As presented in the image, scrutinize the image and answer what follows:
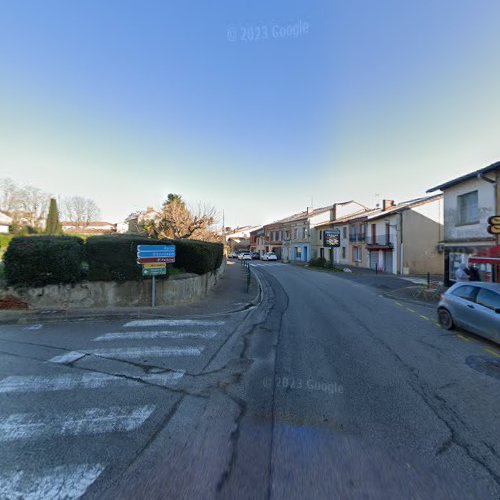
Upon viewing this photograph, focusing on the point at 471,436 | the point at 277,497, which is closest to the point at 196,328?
the point at 277,497

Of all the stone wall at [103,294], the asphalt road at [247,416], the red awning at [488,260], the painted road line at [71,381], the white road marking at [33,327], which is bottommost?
the asphalt road at [247,416]

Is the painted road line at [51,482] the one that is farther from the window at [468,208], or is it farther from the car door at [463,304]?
the window at [468,208]

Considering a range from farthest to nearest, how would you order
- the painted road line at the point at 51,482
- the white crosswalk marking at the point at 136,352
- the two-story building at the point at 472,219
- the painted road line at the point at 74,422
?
1. the two-story building at the point at 472,219
2. the white crosswalk marking at the point at 136,352
3. the painted road line at the point at 74,422
4. the painted road line at the point at 51,482

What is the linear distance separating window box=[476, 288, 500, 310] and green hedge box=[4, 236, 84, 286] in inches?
453

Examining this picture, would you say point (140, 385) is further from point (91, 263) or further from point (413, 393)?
point (91, 263)

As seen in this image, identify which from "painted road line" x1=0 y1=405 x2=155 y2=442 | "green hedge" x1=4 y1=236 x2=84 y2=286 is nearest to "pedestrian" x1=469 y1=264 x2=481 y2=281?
"painted road line" x1=0 y1=405 x2=155 y2=442

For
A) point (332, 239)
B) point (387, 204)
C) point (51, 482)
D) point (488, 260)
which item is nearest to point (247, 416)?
point (51, 482)

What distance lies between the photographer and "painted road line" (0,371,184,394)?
4031 mm

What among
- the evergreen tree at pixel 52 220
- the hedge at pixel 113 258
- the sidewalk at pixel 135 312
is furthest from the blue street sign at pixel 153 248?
the evergreen tree at pixel 52 220

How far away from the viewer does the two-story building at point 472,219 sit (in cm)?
1189

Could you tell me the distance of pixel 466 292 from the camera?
6832 millimetres

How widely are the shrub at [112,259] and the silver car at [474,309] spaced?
31.0 ft

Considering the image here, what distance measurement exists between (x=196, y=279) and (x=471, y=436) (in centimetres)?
908

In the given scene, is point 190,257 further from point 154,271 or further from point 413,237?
point 413,237
